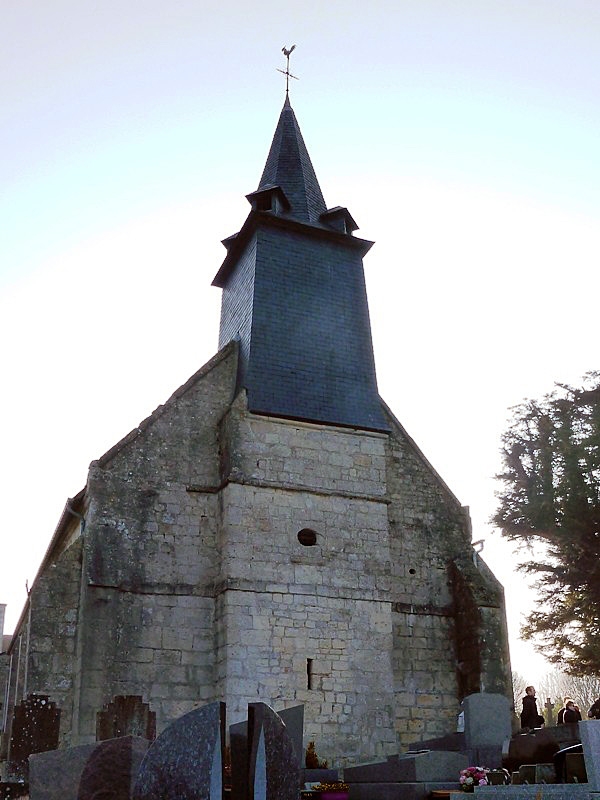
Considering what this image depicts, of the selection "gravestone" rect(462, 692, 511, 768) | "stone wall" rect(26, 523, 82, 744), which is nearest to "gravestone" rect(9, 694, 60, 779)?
"stone wall" rect(26, 523, 82, 744)

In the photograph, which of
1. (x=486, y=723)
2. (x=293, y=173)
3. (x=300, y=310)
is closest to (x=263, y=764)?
(x=486, y=723)

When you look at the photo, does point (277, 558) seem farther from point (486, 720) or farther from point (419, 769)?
point (419, 769)

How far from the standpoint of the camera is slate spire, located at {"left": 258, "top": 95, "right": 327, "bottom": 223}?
1773 cm

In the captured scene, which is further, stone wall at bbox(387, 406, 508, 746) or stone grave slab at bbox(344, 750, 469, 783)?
stone wall at bbox(387, 406, 508, 746)

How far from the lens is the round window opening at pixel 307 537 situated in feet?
47.2

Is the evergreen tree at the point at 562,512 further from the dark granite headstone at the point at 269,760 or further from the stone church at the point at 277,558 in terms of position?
the dark granite headstone at the point at 269,760

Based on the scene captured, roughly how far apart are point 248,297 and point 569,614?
370 inches

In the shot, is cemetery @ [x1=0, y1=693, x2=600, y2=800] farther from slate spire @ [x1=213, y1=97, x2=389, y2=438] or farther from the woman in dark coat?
slate spire @ [x1=213, y1=97, x2=389, y2=438]

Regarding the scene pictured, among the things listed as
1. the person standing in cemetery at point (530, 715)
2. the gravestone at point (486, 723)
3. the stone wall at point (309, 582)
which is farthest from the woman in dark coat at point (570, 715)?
the stone wall at point (309, 582)

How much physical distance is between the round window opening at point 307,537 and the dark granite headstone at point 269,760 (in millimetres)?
9129

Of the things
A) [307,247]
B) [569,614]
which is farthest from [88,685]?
[569,614]

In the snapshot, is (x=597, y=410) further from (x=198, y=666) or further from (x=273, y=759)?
(x=273, y=759)

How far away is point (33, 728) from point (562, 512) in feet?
37.3

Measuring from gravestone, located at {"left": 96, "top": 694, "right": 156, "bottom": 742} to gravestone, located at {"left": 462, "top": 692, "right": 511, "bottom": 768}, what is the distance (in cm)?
458
